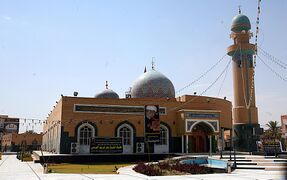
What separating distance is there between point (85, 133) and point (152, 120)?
7250mm

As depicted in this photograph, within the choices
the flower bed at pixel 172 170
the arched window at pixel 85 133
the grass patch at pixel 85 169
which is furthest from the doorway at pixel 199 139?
the flower bed at pixel 172 170

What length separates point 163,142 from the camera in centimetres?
3319

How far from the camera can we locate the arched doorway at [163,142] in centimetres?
3267

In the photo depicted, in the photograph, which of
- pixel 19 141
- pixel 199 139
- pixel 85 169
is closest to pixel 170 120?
pixel 199 139

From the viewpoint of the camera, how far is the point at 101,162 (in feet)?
94.6

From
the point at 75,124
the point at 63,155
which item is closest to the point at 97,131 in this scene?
the point at 75,124

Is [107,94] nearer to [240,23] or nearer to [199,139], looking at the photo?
[199,139]

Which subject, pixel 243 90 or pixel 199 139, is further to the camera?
pixel 199 139

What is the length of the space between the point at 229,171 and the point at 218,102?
19437 mm

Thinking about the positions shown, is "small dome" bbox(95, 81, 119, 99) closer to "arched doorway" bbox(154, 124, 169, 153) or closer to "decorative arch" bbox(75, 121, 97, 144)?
"arched doorway" bbox(154, 124, 169, 153)

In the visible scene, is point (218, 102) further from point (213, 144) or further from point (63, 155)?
point (63, 155)

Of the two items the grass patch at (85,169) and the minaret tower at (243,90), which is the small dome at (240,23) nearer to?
the minaret tower at (243,90)

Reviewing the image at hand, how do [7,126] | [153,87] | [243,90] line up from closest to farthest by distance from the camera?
[243,90] → [153,87] → [7,126]

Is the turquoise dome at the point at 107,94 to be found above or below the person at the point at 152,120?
above
